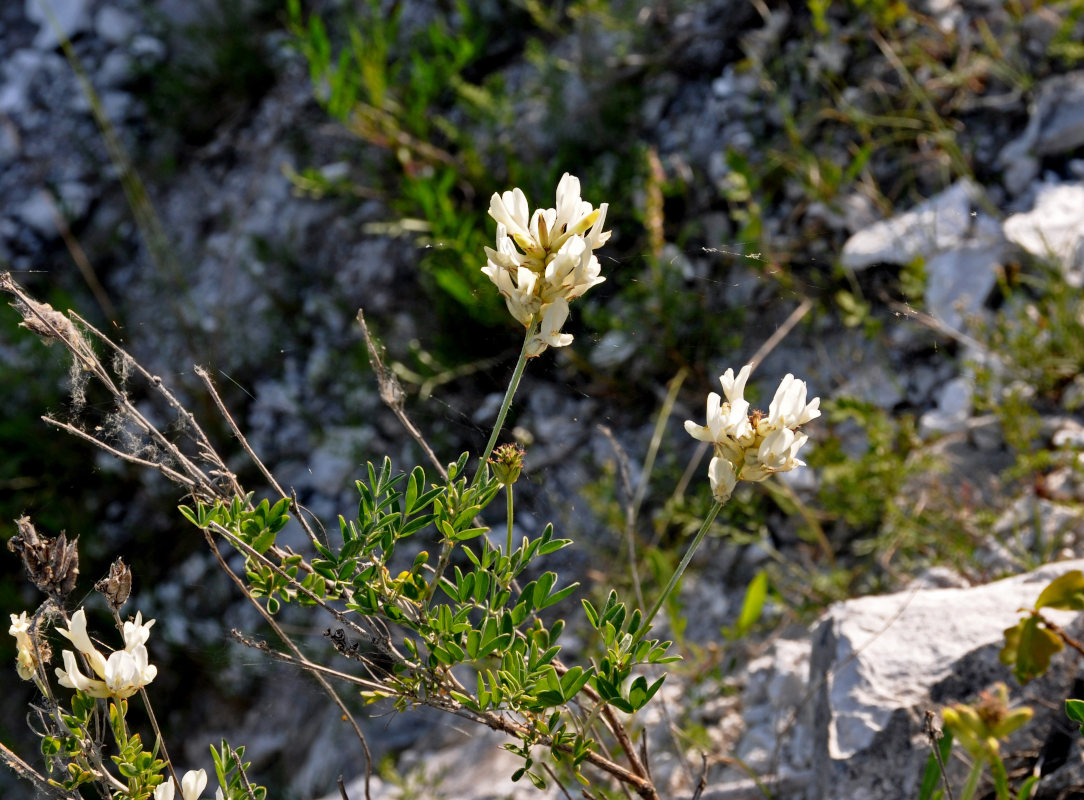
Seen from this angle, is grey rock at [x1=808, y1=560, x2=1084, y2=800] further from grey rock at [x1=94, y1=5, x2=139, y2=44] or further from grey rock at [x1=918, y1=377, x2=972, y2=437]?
grey rock at [x1=94, y1=5, x2=139, y2=44]

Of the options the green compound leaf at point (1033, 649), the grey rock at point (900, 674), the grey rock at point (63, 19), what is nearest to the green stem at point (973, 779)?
the green compound leaf at point (1033, 649)

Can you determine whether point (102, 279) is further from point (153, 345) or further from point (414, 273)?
point (414, 273)

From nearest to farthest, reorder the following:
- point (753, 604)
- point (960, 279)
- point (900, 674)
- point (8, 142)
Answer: point (900, 674), point (753, 604), point (960, 279), point (8, 142)

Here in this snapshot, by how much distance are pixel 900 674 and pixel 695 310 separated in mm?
1317

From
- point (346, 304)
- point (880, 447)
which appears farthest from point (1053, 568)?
point (346, 304)

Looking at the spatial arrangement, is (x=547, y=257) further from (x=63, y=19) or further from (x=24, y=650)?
(x=63, y=19)

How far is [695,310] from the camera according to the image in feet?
8.79

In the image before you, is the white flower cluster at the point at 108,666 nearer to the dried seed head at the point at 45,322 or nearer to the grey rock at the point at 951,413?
the dried seed head at the point at 45,322

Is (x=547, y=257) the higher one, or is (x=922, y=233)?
(x=547, y=257)

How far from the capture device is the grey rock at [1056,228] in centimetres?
243

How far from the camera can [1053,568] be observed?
1687 mm

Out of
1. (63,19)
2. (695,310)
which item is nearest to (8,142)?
(63,19)

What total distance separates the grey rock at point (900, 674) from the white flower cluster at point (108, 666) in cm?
114

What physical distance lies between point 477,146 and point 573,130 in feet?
1.17
